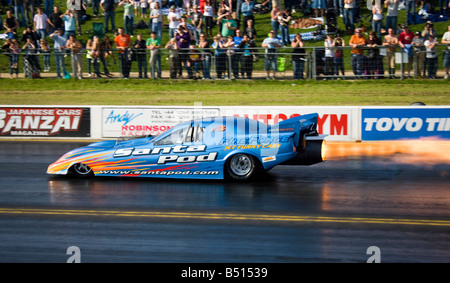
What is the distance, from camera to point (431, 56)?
20578 millimetres

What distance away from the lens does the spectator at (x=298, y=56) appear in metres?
21.0

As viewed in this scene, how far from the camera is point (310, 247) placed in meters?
8.07

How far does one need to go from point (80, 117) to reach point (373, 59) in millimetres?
10220

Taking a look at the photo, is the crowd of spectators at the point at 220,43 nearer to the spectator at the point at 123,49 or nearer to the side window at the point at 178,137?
the spectator at the point at 123,49

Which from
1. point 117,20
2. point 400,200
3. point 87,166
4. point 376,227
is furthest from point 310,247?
point 117,20

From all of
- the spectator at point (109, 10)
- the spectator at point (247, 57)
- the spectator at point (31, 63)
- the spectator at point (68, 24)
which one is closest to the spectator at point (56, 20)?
the spectator at point (68, 24)

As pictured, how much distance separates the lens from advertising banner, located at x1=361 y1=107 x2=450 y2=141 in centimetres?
1609

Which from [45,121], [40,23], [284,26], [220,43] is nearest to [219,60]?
[220,43]

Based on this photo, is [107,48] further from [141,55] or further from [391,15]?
[391,15]

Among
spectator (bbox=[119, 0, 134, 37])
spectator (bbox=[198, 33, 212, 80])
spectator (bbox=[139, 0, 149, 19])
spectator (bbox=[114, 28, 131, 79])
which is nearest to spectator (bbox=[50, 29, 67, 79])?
spectator (bbox=[114, 28, 131, 79])

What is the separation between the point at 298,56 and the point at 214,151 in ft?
34.1

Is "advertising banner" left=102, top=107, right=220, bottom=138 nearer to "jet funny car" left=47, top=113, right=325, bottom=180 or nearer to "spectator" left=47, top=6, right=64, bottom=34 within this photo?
"jet funny car" left=47, top=113, right=325, bottom=180

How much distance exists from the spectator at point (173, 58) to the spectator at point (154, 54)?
1.36 ft
